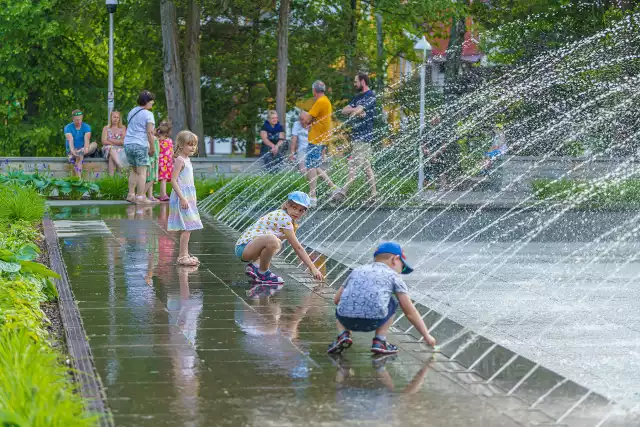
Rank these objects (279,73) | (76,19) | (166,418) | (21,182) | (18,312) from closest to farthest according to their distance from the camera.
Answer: (166,418)
(18,312)
(21,182)
(279,73)
(76,19)

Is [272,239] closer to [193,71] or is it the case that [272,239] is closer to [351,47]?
[193,71]

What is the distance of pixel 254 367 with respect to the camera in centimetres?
662

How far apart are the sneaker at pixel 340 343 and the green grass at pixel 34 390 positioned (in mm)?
1731

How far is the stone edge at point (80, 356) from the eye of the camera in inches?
218

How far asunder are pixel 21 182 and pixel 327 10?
1595cm

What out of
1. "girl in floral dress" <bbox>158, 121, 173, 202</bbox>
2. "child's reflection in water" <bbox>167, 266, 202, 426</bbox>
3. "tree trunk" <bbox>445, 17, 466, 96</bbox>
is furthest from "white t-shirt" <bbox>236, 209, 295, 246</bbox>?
"tree trunk" <bbox>445, 17, 466, 96</bbox>

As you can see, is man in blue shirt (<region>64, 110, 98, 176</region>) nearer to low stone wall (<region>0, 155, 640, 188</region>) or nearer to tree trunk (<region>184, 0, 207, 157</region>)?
low stone wall (<region>0, 155, 640, 188</region>)

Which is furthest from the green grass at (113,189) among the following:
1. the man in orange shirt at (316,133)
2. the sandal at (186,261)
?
the sandal at (186,261)

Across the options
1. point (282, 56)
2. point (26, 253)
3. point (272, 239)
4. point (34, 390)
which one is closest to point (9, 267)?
point (26, 253)

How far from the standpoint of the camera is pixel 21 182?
2002cm

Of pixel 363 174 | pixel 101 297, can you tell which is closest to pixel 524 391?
pixel 101 297

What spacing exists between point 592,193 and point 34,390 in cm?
1893

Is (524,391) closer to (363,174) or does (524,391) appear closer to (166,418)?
(166,418)

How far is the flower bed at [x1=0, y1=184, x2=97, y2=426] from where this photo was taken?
185 inches
